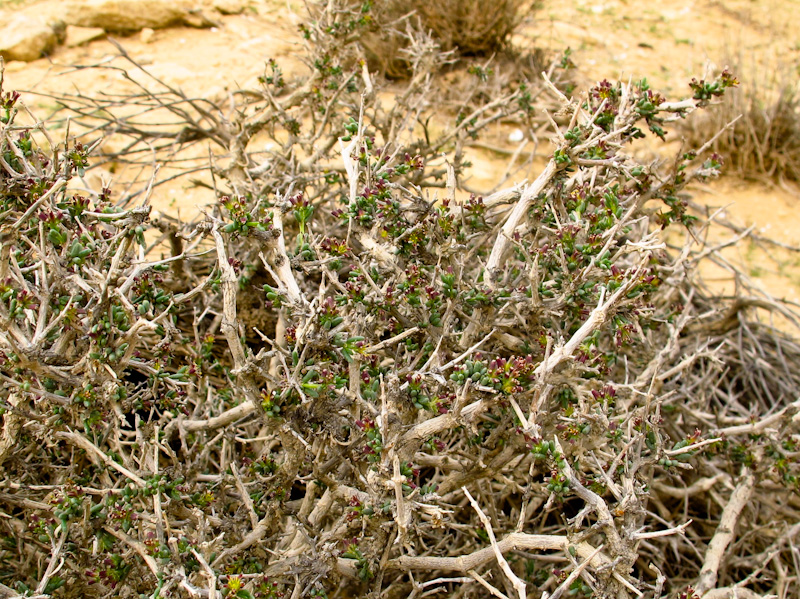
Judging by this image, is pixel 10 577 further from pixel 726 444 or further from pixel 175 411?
pixel 726 444

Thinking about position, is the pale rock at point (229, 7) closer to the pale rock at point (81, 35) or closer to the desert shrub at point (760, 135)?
the pale rock at point (81, 35)

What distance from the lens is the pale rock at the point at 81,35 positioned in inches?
200

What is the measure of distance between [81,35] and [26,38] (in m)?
0.42

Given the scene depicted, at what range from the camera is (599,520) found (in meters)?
1.61

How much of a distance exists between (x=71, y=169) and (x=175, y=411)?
0.69 meters

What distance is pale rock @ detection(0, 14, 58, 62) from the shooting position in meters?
4.77

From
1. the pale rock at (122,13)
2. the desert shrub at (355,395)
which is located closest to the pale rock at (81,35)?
the pale rock at (122,13)

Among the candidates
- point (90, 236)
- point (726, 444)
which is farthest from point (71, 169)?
point (726, 444)

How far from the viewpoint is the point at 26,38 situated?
4812mm

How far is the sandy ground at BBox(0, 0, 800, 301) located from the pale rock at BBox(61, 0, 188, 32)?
10 centimetres

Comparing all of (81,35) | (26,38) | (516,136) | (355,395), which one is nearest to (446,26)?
(516,136)

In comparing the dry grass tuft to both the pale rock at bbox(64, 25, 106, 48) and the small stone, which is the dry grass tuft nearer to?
the small stone

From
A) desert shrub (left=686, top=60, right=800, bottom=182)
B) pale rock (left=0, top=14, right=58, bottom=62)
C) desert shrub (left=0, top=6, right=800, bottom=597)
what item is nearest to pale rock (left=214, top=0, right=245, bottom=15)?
pale rock (left=0, top=14, right=58, bottom=62)

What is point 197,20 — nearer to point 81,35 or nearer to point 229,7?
point 229,7
